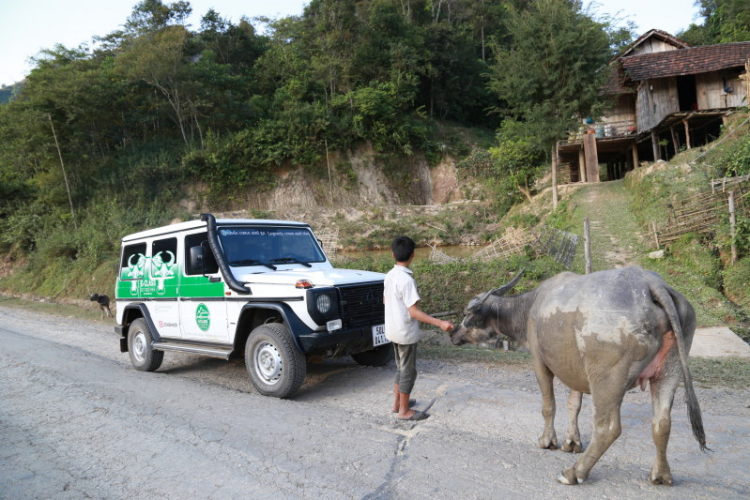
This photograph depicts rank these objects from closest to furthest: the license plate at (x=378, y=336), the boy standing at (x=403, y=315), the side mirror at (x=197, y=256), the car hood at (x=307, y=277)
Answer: the boy standing at (x=403, y=315), the car hood at (x=307, y=277), the license plate at (x=378, y=336), the side mirror at (x=197, y=256)

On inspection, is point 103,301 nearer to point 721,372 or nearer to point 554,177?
Result: point 721,372

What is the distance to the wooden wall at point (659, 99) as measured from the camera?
2469 centimetres

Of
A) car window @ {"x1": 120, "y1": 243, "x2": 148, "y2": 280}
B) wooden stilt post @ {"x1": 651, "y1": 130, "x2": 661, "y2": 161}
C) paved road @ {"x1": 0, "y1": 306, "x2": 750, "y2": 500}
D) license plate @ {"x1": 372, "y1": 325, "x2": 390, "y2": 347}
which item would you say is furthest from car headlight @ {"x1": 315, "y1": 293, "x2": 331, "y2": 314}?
wooden stilt post @ {"x1": 651, "y1": 130, "x2": 661, "y2": 161}

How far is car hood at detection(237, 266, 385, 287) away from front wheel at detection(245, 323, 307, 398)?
1.88 ft

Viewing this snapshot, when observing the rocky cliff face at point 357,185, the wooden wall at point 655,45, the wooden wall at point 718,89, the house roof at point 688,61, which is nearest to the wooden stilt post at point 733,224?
the house roof at point 688,61

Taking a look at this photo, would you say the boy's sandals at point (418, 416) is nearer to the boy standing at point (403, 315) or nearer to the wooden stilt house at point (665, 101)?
the boy standing at point (403, 315)

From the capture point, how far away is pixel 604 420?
309 cm

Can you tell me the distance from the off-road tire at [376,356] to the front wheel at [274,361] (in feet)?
5.02

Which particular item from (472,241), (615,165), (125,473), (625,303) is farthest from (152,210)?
(615,165)

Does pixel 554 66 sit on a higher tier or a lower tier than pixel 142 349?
higher

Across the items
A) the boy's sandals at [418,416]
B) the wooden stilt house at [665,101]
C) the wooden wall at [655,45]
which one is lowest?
the boy's sandals at [418,416]

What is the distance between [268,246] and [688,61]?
2785cm

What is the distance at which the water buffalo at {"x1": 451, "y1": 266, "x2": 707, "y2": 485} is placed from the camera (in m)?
3.03

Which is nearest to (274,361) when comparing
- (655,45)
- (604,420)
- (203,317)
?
(203,317)
